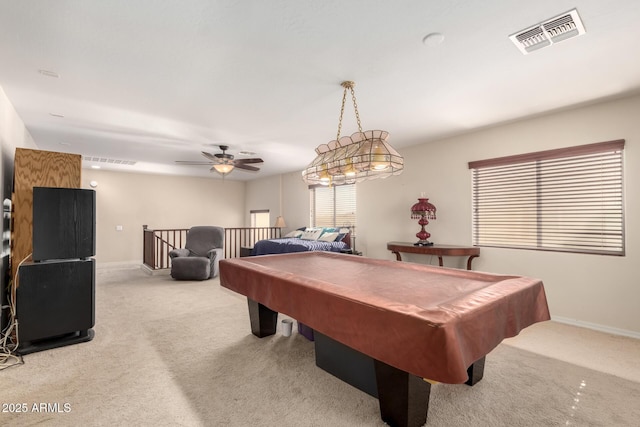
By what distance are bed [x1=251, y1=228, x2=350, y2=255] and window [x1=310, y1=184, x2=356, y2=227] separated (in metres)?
0.58

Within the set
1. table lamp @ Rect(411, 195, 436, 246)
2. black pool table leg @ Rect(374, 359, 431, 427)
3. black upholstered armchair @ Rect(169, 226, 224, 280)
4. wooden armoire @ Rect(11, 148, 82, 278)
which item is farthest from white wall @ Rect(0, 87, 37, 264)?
table lamp @ Rect(411, 195, 436, 246)

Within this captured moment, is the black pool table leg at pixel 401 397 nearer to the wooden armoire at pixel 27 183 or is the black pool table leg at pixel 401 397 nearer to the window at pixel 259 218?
the wooden armoire at pixel 27 183

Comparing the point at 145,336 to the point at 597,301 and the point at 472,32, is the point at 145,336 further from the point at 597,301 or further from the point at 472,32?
the point at 597,301

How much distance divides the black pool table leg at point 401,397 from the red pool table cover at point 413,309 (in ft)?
1.15

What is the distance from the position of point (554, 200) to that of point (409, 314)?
140 inches

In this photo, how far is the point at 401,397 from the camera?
1682 mm

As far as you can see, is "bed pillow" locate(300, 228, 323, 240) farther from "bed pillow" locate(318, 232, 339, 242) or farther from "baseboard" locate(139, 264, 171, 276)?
"baseboard" locate(139, 264, 171, 276)

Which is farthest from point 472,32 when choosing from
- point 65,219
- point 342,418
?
point 65,219

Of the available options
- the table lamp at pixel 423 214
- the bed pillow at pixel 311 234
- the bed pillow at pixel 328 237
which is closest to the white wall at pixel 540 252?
the table lamp at pixel 423 214

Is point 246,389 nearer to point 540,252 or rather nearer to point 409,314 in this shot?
point 409,314

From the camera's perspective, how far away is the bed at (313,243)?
561 cm

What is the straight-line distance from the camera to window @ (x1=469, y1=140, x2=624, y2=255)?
11.0 ft

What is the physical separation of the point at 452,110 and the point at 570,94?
1.10 meters

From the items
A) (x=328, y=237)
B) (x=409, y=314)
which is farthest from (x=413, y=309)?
(x=328, y=237)
